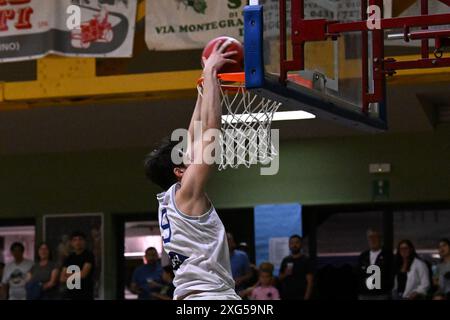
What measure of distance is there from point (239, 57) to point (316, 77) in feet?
3.76

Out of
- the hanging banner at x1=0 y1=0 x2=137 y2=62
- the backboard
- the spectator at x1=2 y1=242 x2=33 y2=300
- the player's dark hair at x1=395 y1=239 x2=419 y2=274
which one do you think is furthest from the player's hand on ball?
the spectator at x1=2 y1=242 x2=33 y2=300

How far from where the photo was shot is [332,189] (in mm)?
15836

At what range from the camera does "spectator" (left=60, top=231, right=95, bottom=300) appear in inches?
597

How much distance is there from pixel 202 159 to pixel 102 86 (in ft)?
24.1

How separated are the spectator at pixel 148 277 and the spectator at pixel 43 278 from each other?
1066mm

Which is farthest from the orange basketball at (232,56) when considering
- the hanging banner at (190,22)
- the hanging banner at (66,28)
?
the hanging banner at (66,28)

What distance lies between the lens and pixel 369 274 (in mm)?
14516

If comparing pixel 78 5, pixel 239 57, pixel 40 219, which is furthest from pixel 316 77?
pixel 40 219

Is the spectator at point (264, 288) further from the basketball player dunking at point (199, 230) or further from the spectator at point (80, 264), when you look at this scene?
the basketball player dunking at point (199, 230)

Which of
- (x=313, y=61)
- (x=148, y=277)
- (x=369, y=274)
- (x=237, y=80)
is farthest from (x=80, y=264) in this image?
(x=237, y=80)

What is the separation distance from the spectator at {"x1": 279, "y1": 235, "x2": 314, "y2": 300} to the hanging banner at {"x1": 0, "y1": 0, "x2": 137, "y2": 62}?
141 inches

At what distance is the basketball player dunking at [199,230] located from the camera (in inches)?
254
